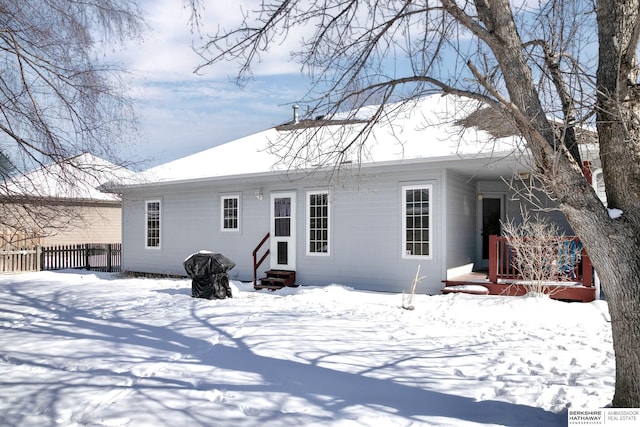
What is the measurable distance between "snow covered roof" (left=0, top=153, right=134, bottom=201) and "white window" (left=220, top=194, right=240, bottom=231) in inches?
299

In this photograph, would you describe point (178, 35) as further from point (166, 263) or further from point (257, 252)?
point (166, 263)

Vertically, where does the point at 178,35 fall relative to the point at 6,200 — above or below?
above

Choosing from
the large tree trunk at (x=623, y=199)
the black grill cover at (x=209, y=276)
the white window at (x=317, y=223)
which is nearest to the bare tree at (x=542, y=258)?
the white window at (x=317, y=223)

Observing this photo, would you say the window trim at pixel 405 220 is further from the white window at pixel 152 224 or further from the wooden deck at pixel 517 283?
the white window at pixel 152 224

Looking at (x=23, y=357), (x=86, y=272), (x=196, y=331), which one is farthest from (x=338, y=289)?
(x=86, y=272)

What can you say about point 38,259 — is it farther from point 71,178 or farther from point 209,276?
point 71,178

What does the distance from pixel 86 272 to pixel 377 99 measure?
1415 centimetres

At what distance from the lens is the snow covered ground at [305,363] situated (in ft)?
12.5

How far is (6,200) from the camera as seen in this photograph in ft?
16.8

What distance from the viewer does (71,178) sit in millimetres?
5152

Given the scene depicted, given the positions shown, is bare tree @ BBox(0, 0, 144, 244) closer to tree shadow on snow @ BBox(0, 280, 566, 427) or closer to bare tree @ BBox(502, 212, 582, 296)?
tree shadow on snow @ BBox(0, 280, 566, 427)

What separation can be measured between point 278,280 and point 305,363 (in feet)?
21.8

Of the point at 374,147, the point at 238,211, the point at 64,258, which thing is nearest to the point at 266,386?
the point at 374,147

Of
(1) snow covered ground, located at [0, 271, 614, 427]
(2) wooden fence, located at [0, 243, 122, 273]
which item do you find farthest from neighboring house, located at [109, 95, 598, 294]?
(2) wooden fence, located at [0, 243, 122, 273]
